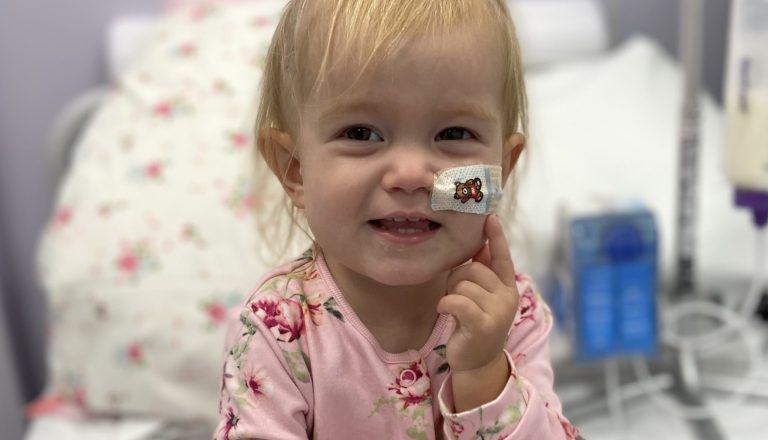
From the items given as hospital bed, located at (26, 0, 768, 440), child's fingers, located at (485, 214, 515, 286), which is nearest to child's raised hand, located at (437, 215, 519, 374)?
child's fingers, located at (485, 214, 515, 286)

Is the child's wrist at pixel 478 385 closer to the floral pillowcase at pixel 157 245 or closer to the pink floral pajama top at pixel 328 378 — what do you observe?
the pink floral pajama top at pixel 328 378

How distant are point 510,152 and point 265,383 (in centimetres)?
29

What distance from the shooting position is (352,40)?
2.04 feet

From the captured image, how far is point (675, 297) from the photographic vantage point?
1.28 m

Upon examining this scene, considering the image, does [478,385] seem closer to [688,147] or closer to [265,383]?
[265,383]

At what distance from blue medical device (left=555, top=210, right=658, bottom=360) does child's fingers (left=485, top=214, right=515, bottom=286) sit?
1.66 feet

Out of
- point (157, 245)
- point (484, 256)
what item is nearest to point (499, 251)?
point (484, 256)

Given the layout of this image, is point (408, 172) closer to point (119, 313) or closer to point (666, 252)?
point (119, 313)

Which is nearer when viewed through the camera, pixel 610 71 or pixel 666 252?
pixel 666 252

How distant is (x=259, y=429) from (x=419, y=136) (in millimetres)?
263

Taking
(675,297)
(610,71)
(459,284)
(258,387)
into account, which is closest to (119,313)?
(258,387)

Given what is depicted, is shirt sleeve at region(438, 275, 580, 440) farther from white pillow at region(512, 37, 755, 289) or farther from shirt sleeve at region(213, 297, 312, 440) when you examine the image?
white pillow at region(512, 37, 755, 289)

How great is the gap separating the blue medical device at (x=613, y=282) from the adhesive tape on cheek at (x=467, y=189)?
0.55 m

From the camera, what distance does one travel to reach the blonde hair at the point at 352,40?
0.61 meters
